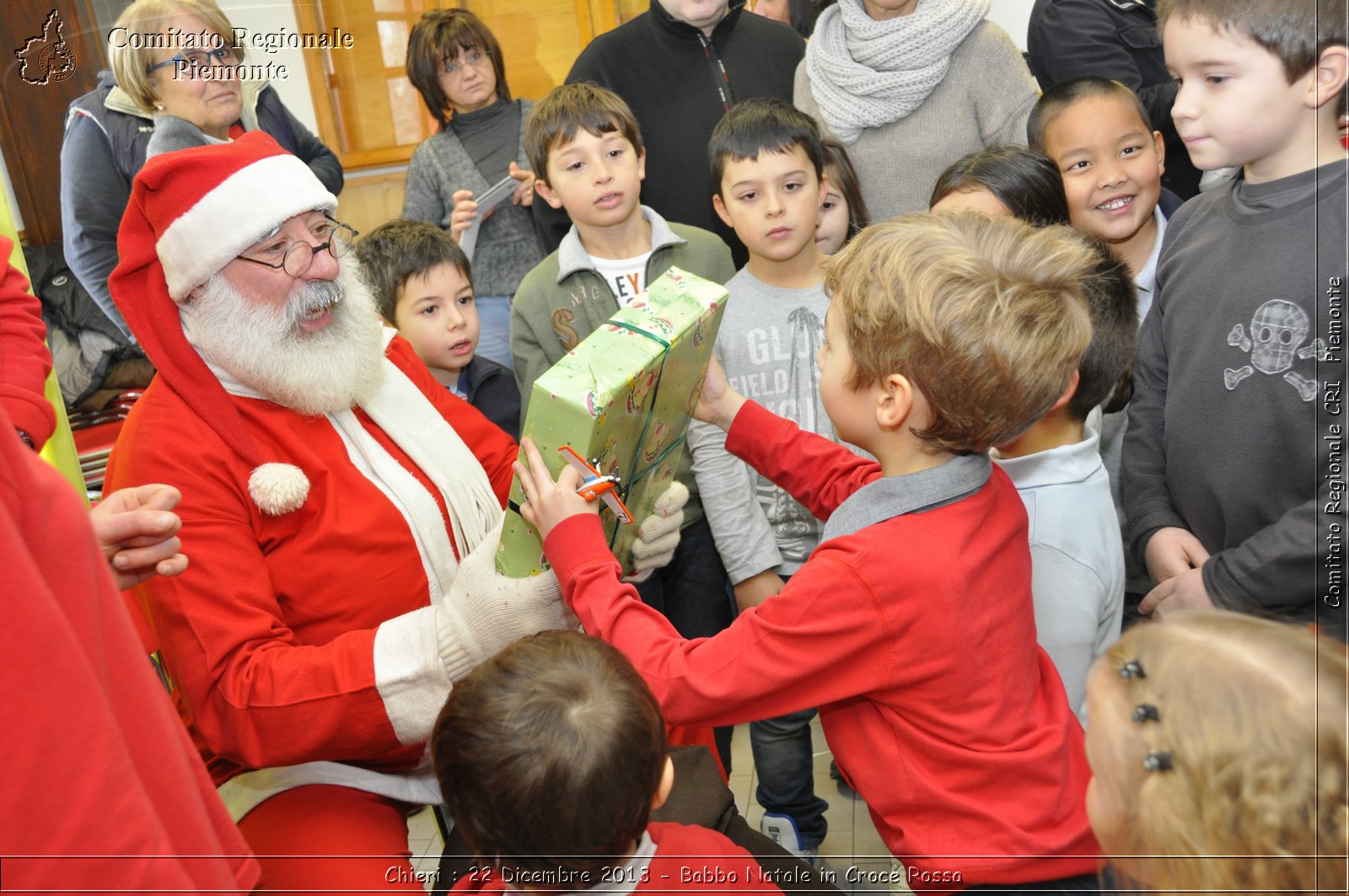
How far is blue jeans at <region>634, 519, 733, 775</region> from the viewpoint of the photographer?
2.81m

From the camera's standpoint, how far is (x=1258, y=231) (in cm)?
179

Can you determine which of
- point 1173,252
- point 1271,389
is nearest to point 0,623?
point 1271,389

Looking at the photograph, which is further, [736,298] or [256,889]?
[736,298]

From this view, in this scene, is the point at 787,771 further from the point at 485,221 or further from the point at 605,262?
the point at 485,221

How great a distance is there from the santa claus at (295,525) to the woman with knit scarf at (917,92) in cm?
157

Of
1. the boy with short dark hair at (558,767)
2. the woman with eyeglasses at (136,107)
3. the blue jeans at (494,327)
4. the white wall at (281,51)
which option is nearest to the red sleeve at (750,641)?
the boy with short dark hair at (558,767)

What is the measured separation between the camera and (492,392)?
3059 mm

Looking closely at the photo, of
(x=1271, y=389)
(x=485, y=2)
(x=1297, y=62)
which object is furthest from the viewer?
(x=485, y=2)

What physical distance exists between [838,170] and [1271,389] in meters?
1.48

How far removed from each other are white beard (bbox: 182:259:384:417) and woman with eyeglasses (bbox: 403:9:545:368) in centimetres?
145

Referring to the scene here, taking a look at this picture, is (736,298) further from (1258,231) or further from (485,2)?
(485,2)

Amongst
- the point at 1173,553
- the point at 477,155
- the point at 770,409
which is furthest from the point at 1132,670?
the point at 477,155

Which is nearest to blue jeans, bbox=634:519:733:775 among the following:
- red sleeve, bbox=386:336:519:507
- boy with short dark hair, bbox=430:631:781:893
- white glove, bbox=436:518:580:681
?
red sleeve, bbox=386:336:519:507

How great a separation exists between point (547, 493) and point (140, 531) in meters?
0.59
